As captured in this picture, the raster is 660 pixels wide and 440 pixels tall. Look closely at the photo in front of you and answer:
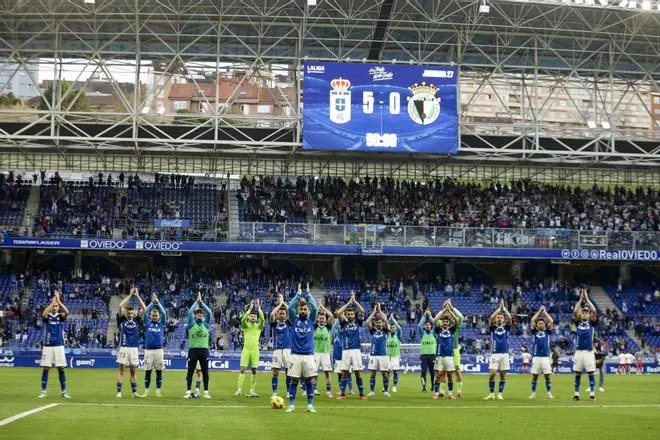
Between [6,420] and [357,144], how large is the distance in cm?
3616

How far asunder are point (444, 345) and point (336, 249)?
28968 mm

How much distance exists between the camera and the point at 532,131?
179 ft

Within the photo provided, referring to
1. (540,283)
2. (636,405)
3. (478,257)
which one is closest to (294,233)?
(478,257)

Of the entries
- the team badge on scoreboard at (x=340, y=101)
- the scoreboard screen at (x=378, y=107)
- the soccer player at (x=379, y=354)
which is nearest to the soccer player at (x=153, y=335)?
the soccer player at (x=379, y=354)

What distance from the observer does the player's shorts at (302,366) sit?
21.2 meters

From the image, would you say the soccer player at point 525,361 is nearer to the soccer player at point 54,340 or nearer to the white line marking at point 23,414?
the soccer player at point 54,340

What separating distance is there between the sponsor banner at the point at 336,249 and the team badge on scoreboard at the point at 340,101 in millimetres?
6761

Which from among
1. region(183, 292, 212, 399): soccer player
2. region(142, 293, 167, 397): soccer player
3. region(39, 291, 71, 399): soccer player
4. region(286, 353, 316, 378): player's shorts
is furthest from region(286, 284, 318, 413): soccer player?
region(39, 291, 71, 399): soccer player

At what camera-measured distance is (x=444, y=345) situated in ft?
87.9

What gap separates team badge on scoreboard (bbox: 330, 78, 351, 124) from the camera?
2066 inches

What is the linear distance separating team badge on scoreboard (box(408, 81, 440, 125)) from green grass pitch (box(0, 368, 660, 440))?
1015 inches

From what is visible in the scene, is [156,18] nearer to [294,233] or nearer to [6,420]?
[294,233]

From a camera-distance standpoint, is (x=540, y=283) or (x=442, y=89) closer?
(x=442, y=89)

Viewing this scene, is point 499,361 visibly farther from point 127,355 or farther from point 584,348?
point 127,355
